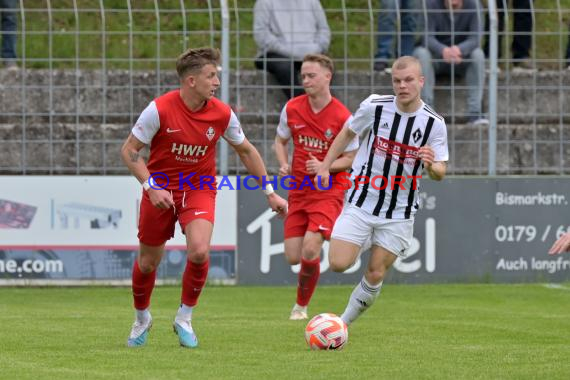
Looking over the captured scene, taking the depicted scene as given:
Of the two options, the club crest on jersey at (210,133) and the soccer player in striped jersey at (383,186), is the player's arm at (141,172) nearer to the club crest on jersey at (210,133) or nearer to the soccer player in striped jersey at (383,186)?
the club crest on jersey at (210,133)

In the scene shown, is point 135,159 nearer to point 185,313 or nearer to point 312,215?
point 185,313

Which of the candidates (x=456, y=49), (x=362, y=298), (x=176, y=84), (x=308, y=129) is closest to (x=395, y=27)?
(x=456, y=49)

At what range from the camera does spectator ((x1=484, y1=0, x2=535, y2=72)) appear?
48.8ft

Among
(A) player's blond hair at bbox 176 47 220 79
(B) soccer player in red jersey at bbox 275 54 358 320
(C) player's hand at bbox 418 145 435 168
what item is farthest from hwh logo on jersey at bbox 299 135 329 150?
(A) player's blond hair at bbox 176 47 220 79

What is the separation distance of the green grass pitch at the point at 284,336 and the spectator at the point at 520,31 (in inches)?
110

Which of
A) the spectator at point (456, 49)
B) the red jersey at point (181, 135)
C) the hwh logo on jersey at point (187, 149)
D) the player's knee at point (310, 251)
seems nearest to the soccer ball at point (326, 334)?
the red jersey at point (181, 135)

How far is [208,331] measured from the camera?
9953mm

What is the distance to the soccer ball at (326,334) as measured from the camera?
8492 mm

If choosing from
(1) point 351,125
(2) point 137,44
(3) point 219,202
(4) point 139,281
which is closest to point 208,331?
(4) point 139,281

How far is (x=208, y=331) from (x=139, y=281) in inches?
46.7

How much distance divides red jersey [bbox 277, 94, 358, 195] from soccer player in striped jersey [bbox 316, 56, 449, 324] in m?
2.01

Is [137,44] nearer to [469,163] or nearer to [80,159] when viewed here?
[80,159]

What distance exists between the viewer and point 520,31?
14984 mm

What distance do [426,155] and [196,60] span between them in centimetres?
176
